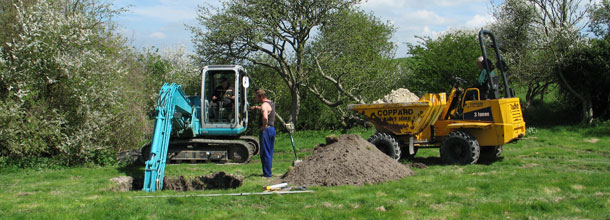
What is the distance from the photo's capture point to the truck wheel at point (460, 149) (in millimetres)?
9688

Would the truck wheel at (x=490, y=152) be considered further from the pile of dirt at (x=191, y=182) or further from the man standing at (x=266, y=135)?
the pile of dirt at (x=191, y=182)

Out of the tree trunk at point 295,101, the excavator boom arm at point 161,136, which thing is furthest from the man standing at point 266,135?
the tree trunk at point 295,101

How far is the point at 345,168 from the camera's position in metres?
8.09

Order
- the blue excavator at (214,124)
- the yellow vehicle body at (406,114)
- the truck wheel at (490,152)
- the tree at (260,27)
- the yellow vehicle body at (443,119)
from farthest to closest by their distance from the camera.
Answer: the tree at (260,27) < the blue excavator at (214,124) < the truck wheel at (490,152) < the yellow vehicle body at (406,114) < the yellow vehicle body at (443,119)

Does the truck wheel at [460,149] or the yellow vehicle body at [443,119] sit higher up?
the yellow vehicle body at [443,119]

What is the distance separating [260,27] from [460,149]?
10.4m

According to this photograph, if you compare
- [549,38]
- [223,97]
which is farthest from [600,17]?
[223,97]

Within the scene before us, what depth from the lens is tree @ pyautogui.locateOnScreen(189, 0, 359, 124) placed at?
18.2 metres

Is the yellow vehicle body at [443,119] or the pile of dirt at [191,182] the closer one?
the pile of dirt at [191,182]

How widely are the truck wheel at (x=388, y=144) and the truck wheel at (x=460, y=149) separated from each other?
95 cm

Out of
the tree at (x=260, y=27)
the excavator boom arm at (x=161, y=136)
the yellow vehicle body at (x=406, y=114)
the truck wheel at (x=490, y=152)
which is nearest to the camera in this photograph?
the excavator boom arm at (x=161, y=136)

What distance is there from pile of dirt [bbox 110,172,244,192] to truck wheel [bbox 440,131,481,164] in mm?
4251

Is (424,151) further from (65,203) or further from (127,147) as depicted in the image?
(65,203)

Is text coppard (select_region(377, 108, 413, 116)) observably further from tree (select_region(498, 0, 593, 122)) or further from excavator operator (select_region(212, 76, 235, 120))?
tree (select_region(498, 0, 593, 122))
